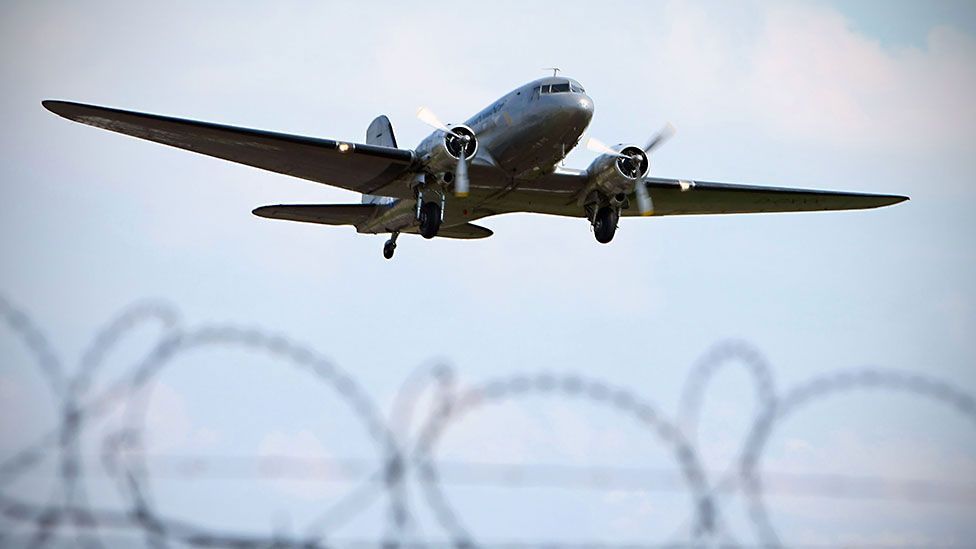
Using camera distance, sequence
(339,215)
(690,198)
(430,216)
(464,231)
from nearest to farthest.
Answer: (430,216)
(339,215)
(464,231)
(690,198)

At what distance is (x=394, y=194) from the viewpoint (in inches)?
1291

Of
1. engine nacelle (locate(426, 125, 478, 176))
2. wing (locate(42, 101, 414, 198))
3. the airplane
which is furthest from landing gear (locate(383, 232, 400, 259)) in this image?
engine nacelle (locate(426, 125, 478, 176))

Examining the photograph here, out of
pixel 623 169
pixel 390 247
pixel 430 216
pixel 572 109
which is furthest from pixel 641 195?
pixel 390 247

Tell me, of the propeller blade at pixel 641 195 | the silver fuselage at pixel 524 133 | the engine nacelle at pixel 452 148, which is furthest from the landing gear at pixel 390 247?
the propeller blade at pixel 641 195

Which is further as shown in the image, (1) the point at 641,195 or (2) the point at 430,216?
(1) the point at 641,195

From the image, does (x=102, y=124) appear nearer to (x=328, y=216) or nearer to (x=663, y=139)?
(x=328, y=216)

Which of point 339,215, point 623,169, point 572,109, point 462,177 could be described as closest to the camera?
point 572,109

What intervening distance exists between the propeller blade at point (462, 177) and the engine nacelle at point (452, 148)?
0.11 metres

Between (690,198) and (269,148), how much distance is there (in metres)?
13.4

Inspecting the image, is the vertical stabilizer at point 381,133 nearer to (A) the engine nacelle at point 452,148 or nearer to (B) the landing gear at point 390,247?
(B) the landing gear at point 390,247

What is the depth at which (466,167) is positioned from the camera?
29562mm

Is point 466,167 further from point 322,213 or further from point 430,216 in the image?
point 322,213

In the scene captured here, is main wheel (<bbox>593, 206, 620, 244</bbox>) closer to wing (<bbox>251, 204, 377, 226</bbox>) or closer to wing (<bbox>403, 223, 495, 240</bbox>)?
wing (<bbox>403, 223, 495, 240</bbox>)

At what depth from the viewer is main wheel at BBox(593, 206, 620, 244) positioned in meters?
31.8
